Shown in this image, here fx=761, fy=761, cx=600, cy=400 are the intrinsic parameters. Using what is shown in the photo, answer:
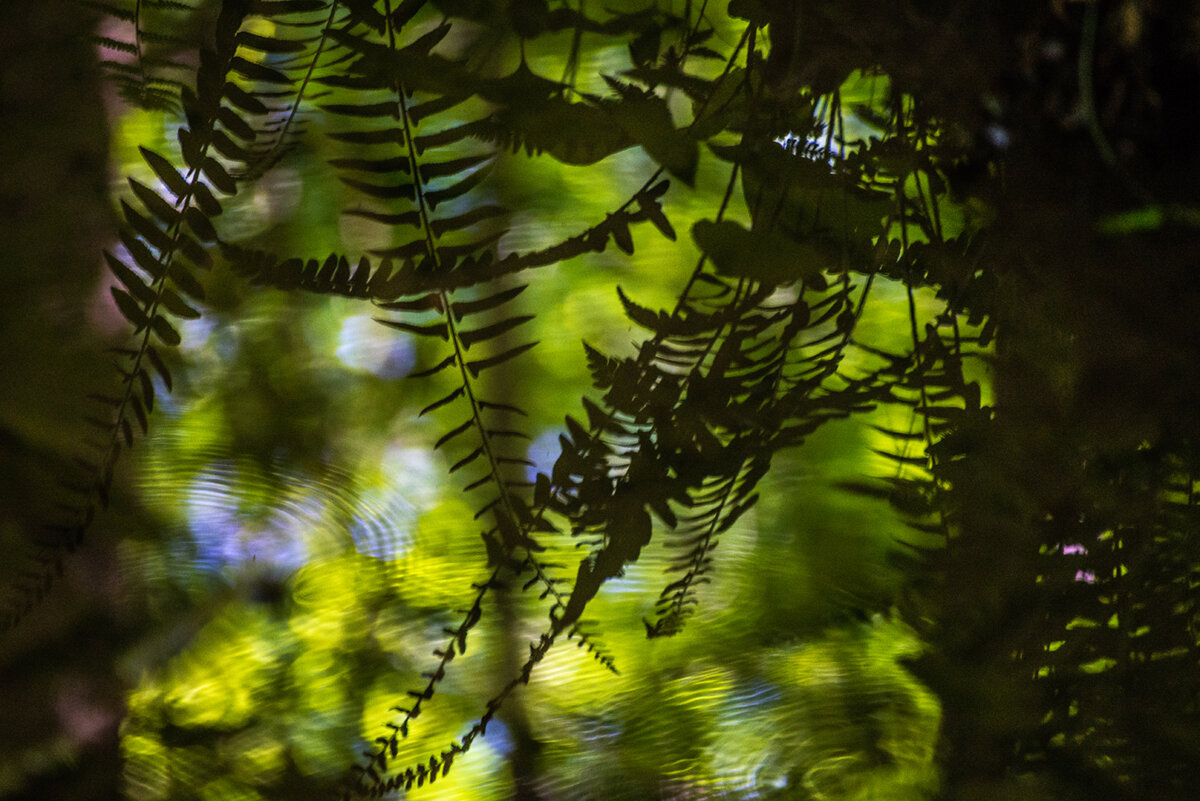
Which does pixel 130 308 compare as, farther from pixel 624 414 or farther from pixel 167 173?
pixel 624 414

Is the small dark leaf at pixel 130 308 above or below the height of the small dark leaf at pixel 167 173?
below

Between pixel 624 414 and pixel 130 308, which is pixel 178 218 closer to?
pixel 130 308

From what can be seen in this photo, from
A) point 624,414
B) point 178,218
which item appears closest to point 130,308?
point 178,218

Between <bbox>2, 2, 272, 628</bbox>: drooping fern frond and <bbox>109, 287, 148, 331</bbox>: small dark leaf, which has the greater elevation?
<bbox>2, 2, 272, 628</bbox>: drooping fern frond

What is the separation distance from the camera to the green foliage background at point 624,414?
0.32 m

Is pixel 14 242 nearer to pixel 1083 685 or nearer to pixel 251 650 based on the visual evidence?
Answer: pixel 251 650

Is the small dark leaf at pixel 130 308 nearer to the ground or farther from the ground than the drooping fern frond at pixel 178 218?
nearer to the ground

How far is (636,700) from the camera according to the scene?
0.58m

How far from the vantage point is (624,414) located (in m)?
0.40

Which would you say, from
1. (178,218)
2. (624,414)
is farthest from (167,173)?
(624,414)

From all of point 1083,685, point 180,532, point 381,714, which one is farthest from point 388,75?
point 180,532

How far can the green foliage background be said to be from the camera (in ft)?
1.06

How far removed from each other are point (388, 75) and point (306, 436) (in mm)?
601

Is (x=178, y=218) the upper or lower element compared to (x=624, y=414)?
upper
